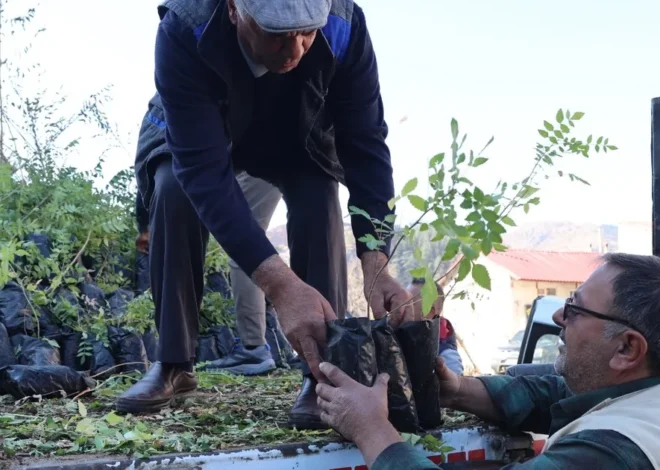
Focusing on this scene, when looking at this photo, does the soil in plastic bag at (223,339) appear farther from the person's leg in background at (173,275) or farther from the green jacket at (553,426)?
the green jacket at (553,426)

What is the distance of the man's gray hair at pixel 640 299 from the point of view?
226 cm

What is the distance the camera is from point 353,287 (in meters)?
18.2

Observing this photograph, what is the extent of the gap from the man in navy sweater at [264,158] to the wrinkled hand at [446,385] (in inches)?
9.2

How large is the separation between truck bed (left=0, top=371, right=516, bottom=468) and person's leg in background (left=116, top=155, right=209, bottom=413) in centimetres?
14

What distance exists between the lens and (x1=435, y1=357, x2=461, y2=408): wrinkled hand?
2816mm

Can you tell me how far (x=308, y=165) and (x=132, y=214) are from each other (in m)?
4.86

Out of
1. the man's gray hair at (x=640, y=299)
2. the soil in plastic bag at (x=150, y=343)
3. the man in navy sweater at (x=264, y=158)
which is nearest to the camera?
the man's gray hair at (x=640, y=299)

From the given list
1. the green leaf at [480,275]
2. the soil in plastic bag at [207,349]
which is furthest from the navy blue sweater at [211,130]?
the soil in plastic bag at [207,349]

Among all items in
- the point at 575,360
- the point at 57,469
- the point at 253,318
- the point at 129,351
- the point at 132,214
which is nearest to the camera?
the point at 57,469

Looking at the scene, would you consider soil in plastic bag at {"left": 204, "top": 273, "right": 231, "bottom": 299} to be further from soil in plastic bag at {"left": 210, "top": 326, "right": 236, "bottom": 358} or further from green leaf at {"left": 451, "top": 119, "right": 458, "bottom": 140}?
green leaf at {"left": 451, "top": 119, "right": 458, "bottom": 140}

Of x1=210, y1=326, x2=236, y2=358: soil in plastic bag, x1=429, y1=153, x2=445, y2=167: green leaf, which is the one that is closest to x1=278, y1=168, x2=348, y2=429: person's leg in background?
x1=429, y1=153, x2=445, y2=167: green leaf

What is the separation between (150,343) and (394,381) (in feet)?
11.9

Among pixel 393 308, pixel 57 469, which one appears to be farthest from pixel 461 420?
pixel 57 469

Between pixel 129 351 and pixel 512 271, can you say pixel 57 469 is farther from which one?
pixel 512 271
